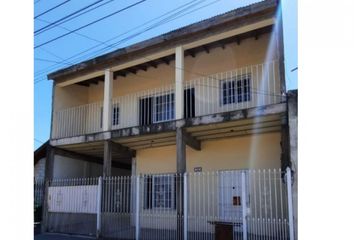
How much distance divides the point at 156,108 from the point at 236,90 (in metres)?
3.20

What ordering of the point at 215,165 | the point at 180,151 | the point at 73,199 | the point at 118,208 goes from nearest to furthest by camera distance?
1. the point at 180,151
2. the point at 118,208
3. the point at 215,165
4. the point at 73,199

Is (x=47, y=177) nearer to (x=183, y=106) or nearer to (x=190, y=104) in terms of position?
(x=190, y=104)

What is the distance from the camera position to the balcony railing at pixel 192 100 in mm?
11031

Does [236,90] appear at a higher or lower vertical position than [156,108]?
higher

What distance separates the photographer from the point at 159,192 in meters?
12.9

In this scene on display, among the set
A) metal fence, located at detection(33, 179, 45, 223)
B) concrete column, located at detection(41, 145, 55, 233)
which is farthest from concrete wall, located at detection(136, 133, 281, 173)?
metal fence, located at detection(33, 179, 45, 223)

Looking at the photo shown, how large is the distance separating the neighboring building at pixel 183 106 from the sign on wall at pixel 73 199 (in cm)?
82

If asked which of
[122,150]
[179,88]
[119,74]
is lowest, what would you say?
[122,150]

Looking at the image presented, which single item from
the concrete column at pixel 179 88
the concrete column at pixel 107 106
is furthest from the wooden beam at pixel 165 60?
the concrete column at pixel 179 88

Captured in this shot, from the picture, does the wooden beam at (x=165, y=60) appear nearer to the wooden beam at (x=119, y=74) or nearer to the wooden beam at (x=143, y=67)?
the wooden beam at (x=143, y=67)

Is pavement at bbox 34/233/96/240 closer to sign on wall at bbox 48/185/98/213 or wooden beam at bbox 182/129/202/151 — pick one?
sign on wall at bbox 48/185/98/213

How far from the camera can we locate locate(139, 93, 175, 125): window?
13.1m

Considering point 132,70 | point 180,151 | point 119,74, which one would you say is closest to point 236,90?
point 180,151
